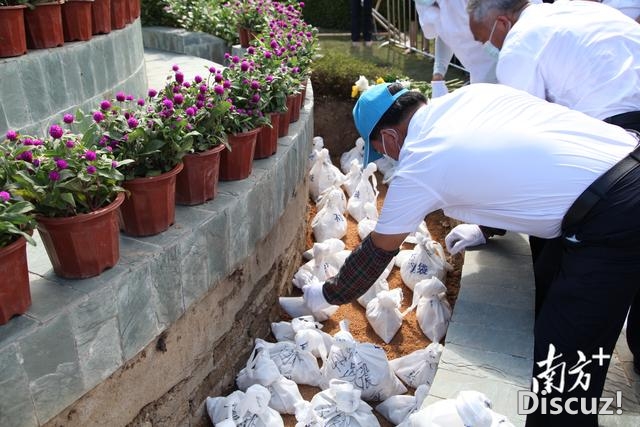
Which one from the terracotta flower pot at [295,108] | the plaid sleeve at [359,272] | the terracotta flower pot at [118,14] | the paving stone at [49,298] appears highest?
the terracotta flower pot at [118,14]

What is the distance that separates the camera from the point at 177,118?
6.70 ft

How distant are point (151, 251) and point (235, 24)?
409 cm

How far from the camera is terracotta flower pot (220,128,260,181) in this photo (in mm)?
2559

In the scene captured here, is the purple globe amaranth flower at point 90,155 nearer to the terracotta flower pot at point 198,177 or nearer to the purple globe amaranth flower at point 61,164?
the purple globe amaranth flower at point 61,164

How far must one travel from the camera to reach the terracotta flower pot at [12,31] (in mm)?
2568

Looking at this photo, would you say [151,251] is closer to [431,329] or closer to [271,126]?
[271,126]

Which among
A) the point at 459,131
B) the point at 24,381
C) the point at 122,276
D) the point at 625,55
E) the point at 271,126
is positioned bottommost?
the point at 24,381

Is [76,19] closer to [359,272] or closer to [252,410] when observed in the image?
[359,272]

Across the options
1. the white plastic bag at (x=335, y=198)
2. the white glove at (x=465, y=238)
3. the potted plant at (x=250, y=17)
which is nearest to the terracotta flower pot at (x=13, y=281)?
the white glove at (x=465, y=238)

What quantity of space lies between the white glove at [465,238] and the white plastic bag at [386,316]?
0.43 meters

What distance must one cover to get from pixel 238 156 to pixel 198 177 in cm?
34

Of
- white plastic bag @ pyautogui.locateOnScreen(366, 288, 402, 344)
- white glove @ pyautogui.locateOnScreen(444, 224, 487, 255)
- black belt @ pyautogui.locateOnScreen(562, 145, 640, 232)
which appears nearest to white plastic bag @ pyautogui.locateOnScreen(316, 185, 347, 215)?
white glove @ pyautogui.locateOnScreen(444, 224, 487, 255)

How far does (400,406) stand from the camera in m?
2.63

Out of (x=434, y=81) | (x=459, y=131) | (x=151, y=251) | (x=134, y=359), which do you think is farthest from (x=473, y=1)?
(x=134, y=359)
